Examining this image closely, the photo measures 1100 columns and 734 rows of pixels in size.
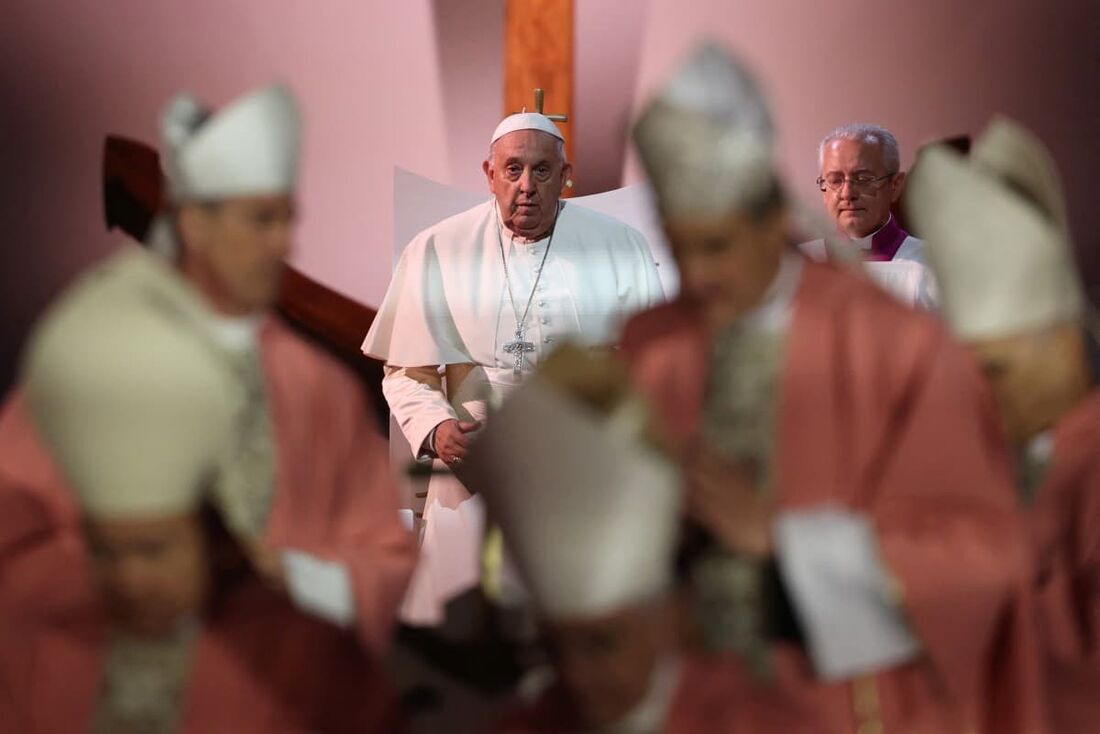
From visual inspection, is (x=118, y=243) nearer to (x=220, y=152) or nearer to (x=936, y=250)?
(x=220, y=152)

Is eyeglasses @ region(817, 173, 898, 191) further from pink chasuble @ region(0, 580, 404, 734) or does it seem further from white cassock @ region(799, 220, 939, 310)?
pink chasuble @ region(0, 580, 404, 734)

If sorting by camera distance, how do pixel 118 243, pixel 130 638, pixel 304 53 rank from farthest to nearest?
pixel 304 53 → pixel 118 243 → pixel 130 638

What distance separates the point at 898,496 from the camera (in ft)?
6.59

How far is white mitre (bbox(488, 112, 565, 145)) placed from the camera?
96.0 inches

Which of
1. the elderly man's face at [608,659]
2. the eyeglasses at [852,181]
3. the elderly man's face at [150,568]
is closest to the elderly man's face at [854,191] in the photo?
the eyeglasses at [852,181]

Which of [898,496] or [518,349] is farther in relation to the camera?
[518,349]

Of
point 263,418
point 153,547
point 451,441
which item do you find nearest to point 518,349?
point 451,441

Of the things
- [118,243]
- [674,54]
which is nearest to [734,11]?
[674,54]

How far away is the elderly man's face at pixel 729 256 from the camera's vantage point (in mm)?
2018

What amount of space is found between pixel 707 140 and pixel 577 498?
630 millimetres

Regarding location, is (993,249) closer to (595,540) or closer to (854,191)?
(854,191)

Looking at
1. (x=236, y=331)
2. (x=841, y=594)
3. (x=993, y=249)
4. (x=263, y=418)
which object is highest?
(x=993, y=249)

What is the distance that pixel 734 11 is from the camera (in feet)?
7.79

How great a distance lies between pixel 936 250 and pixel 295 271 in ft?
3.74
